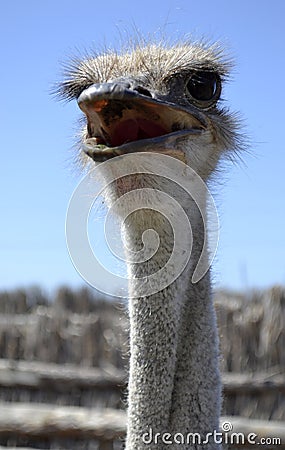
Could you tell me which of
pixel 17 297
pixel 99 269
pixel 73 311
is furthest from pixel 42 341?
pixel 99 269

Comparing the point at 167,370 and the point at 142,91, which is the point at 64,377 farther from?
→ the point at 142,91

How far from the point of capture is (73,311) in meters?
8.86

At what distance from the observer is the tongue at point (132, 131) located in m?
1.76

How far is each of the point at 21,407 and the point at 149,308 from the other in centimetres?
346

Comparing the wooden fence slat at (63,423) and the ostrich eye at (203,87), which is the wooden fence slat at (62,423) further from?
the ostrich eye at (203,87)

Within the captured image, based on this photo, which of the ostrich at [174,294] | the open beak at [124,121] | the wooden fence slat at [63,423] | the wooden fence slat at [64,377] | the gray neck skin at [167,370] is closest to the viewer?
the open beak at [124,121]

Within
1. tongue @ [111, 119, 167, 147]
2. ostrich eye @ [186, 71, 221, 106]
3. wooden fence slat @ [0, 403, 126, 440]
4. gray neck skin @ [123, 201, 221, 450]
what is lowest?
wooden fence slat @ [0, 403, 126, 440]

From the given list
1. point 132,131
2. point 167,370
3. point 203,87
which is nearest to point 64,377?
point 167,370

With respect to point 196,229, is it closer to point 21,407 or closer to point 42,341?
point 21,407

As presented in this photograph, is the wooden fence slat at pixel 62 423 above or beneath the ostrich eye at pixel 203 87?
beneath

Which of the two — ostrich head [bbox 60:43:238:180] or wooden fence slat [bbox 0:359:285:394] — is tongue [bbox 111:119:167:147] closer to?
ostrich head [bbox 60:43:238:180]

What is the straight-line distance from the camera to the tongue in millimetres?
1761

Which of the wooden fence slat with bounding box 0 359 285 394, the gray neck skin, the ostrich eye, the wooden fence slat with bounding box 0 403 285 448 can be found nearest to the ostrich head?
the ostrich eye

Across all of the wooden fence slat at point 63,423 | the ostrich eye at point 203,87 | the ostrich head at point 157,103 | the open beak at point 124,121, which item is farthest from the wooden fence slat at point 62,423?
the open beak at point 124,121
